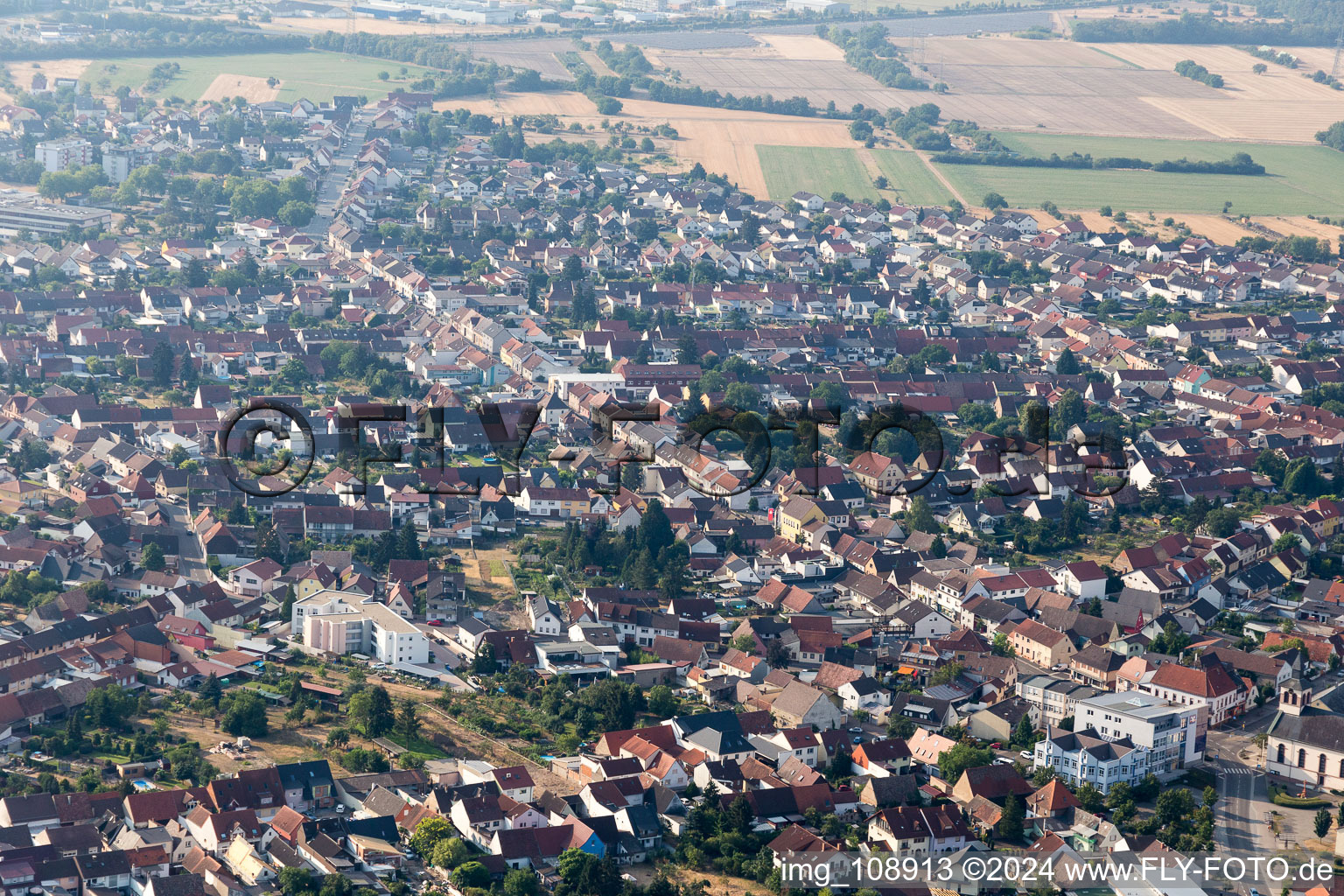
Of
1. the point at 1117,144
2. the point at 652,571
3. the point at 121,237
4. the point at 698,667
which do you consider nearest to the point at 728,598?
the point at 652,571

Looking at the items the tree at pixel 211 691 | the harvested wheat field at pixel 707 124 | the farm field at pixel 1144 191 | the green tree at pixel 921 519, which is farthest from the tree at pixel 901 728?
the harvested wheat field at pixel 707 124

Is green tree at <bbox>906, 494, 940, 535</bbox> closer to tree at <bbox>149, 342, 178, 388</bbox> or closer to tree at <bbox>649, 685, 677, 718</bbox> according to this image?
tree at <bbox>649, 685, 677, 718</bbox>

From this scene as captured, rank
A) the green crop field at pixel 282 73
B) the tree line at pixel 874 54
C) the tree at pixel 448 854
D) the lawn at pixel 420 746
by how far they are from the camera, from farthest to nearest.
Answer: the tree line at pixel 874 54, the green crop field at pixel 282 73, the lawn at pixel 420 746, the tree at pixel 448 854

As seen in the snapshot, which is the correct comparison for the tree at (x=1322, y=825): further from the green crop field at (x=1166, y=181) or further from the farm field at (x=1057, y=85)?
the farm field at (x=1057, y=85)

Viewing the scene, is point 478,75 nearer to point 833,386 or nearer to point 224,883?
point 833,386

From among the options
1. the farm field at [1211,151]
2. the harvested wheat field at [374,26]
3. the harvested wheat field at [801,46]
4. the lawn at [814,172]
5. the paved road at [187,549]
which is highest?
the harvested wheat field at [801,46]

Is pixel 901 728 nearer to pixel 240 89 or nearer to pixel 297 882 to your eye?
pixel 297 882

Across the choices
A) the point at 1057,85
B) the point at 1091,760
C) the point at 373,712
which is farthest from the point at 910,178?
the point at 373,712
